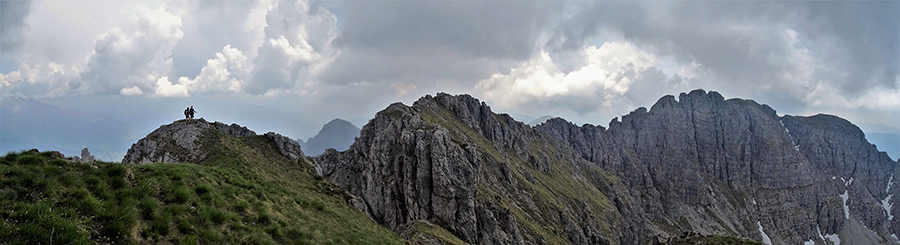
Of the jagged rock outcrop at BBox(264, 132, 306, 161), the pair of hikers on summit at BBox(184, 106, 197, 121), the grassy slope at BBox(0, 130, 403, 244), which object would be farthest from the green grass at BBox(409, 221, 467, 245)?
the pair of hikers on summit at BBox(184, 106, 197, 121)

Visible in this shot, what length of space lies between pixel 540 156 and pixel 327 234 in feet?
519

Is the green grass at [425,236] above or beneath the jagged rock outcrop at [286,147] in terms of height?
beneath

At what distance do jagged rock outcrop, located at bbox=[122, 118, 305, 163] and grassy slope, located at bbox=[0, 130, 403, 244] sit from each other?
75.0 ft

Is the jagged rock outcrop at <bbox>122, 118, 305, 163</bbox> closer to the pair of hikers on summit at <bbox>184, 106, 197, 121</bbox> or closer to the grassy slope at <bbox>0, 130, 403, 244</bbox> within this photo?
the pair of hikers on summit at <bbox>184, 106, 197, 121</bbox>

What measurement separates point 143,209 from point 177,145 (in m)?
41.4

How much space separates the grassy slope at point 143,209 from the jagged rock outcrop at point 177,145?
2286 centimetres

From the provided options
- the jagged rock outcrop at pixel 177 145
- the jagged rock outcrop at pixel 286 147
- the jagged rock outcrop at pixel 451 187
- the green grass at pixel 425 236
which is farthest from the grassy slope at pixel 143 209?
the jagged rock outcrop at pixel 451 187

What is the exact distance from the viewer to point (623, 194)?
190500 mm

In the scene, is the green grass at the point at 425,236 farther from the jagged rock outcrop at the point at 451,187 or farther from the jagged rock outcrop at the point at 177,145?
the jagged rock outcrop at the point at 177,145

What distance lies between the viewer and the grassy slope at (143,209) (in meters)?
11.0

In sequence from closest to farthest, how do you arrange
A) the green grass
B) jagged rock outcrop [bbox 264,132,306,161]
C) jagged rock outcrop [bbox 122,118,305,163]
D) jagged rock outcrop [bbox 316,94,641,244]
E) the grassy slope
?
the grassy slope → jagged rock outcrop [bbox 122,118,305,163] → the green grass → jagged rock outcrop [bbox 264,132,306,161] → jagged rock outcrop [bbox 316,94,641,244]

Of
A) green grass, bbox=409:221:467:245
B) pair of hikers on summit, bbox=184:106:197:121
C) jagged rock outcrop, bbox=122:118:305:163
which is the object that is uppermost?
pair of hikers on summit, bbox=184:106:197:121

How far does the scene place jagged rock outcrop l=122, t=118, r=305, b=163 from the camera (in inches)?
1820

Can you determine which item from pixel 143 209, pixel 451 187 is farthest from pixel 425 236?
pixel 143 209
